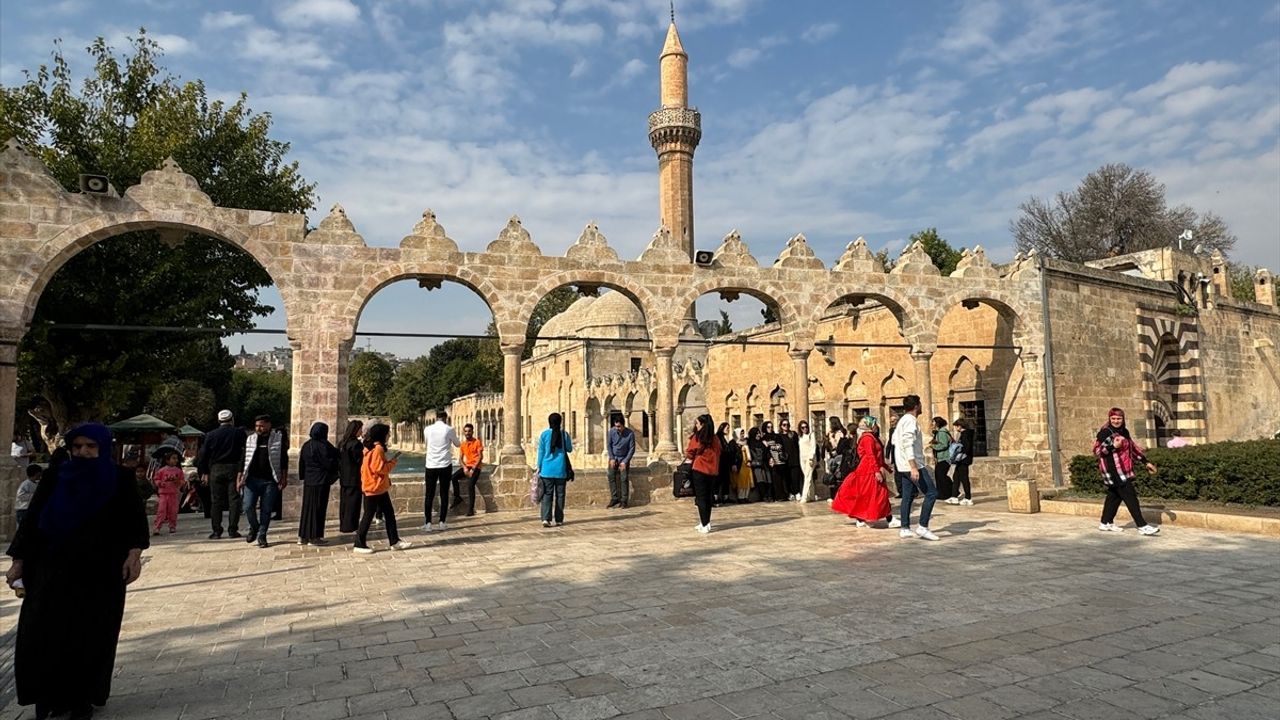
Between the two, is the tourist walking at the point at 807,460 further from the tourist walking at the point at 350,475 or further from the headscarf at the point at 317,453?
the headscarf at the point at 317,453

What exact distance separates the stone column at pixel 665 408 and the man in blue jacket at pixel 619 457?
116 cm

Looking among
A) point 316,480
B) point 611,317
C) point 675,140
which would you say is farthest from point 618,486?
point 611,317

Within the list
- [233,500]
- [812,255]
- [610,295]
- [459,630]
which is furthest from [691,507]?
[610,295]

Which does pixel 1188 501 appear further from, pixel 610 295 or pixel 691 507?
pixel 610 295

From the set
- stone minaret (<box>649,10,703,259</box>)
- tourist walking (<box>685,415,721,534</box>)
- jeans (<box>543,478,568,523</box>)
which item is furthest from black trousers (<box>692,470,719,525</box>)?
stone minaret (<box>649,10,703,259</box>)

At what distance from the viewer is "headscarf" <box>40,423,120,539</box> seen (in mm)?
3365

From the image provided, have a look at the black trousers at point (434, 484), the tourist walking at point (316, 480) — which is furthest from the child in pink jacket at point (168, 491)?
the black trousers at point (434, 484)

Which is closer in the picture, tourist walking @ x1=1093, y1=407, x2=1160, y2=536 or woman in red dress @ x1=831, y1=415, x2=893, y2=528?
tourist walking @ x1=1093, y1=407, x2=1160, y2=536

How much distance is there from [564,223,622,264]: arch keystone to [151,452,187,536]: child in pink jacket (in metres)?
6.19

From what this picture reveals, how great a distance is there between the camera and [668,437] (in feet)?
40.0

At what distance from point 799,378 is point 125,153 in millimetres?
12970

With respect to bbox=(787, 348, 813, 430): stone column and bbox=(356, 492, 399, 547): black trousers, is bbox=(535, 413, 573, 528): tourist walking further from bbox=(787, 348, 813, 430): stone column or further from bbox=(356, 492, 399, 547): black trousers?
bbox=(787, 348, 813, 430): stone column

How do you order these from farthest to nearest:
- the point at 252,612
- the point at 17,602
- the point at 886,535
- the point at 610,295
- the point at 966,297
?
1. the point at 610,295
2. the point at 966,297
3. the point at 886,535
4. the point at 17,602
5. the point at 252,612

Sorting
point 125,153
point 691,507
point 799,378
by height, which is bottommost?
point 691,507
